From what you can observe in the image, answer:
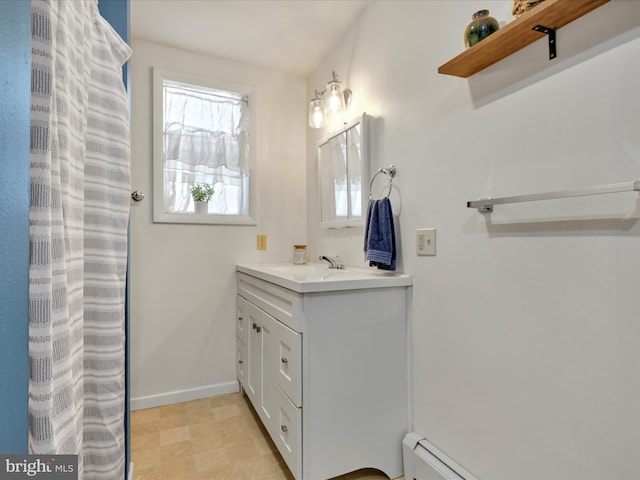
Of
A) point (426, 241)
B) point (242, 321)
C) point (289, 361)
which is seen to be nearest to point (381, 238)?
point (426, 241)

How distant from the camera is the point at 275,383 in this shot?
5.24 feet

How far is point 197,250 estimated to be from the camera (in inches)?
92.3

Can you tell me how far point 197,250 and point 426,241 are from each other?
1571 mm

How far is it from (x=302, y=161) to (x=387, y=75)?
3.52 ft

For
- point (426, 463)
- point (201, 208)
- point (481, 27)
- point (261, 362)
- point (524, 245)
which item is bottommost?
point (426, 463)

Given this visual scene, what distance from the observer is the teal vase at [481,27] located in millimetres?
1111

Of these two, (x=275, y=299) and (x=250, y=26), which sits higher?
(x=250, y=26)

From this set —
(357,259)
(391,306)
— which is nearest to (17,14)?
(391,306)

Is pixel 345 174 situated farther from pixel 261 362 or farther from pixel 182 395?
pixel 182 395

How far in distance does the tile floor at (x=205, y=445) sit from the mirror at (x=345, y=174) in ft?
4.19

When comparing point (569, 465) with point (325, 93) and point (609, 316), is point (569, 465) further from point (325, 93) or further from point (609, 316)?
point (325, 93)

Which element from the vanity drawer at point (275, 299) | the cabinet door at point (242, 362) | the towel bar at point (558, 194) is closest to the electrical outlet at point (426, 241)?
the towel bar at point (558, 194)

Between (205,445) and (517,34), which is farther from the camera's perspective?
(205,445)

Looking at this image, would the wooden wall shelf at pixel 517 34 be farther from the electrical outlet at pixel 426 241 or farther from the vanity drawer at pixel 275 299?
the vanity drawer at pixel 275 299
